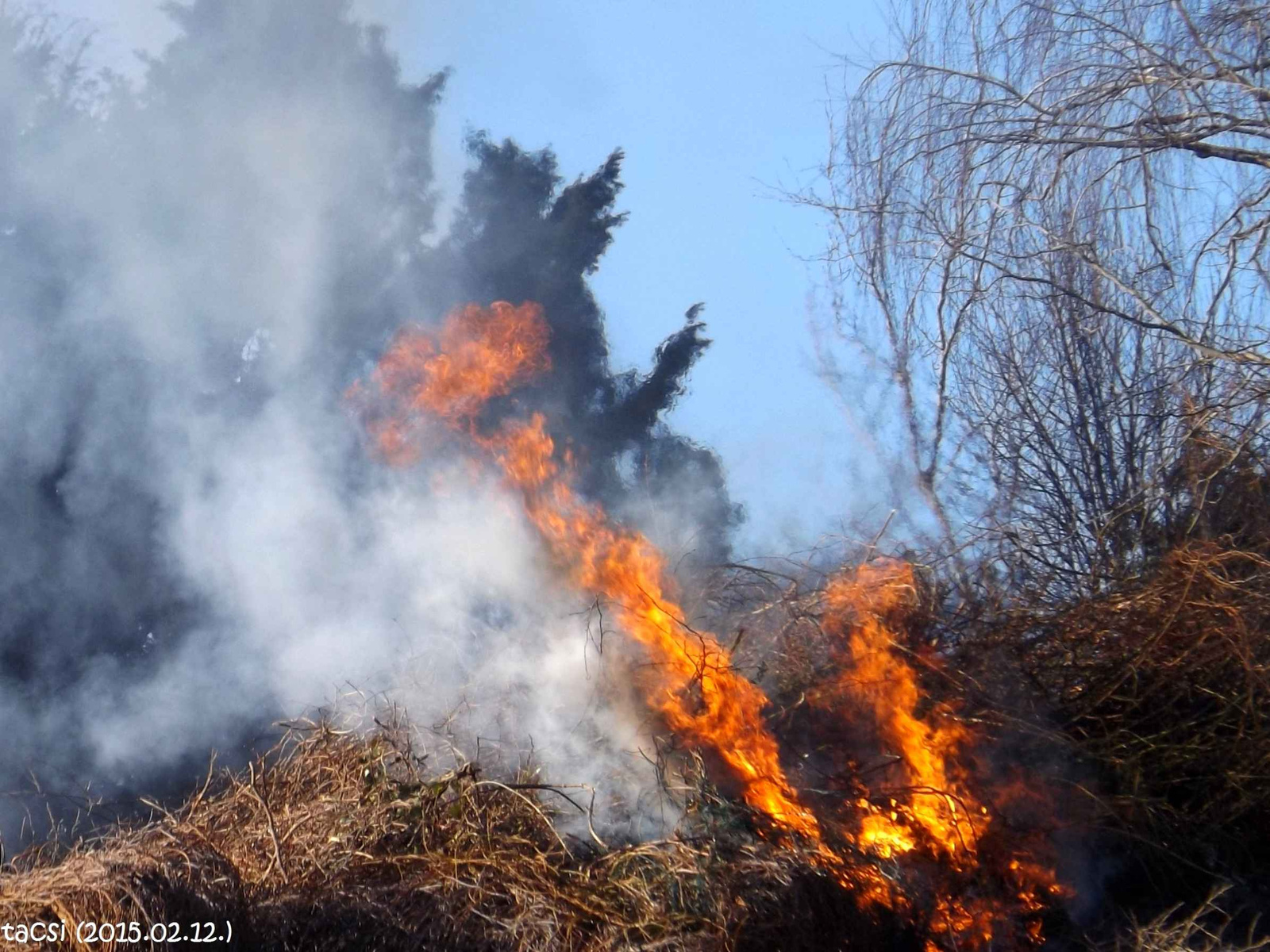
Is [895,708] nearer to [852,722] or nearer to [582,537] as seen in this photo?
[852,722]

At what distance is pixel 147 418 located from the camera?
8.17 metres

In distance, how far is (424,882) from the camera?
177 inches

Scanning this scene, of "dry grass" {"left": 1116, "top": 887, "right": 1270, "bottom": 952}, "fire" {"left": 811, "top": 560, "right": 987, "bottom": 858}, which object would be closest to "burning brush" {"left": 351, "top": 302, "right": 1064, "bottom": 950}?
"fire" {"left": 811, "top": 560, "right": 987, "bottom": 858}

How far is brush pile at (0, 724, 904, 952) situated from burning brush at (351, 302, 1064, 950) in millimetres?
353

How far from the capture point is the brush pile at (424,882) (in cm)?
401

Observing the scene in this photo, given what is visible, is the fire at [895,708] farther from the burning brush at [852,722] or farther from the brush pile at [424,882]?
the brush pile at [424,882]

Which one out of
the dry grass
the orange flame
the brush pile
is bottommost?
the dry grass

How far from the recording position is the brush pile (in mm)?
4008

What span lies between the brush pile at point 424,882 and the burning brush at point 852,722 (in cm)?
35

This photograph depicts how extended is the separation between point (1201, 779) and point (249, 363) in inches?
297

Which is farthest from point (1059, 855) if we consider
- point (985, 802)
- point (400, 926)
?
point (400, 926)

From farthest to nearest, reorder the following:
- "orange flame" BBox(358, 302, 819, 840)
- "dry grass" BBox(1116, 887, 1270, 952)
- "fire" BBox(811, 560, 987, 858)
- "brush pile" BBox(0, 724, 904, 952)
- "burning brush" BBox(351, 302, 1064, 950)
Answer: "orange flame" BBox(358, 302, 819, 840), "fire" BBox(811, 560, 987, 858), "burning brush" BBox(351, 302, 1064, 950), "brush pile" BBox(0, 724, 904, 952), "dry grass" BBox(1116, 887, 1270, 952)

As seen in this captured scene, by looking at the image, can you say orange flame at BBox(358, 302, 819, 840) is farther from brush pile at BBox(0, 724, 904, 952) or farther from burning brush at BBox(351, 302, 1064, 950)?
brush pile at BBox(0, 724, 904, 952)

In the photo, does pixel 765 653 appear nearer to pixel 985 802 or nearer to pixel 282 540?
pixel 985 802
